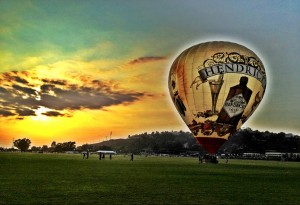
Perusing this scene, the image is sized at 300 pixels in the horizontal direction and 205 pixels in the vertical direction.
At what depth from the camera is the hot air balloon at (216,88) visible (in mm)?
43875

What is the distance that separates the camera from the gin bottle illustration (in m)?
43.8

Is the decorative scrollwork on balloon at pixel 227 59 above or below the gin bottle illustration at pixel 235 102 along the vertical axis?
above

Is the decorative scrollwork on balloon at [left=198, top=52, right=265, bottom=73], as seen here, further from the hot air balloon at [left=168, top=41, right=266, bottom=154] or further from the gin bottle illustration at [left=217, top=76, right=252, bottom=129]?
the gin bottle illustration at [left=217, top=76, right=252, bottom=129]

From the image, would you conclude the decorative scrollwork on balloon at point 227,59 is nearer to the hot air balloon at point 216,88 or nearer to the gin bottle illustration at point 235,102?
the hot air balloon at point 216,88

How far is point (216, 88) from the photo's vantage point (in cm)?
4381

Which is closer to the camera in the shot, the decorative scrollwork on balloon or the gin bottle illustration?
the gin bottle illustration

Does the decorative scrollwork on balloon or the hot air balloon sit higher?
the decorative scrollwork on balloon

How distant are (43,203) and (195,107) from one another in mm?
30247

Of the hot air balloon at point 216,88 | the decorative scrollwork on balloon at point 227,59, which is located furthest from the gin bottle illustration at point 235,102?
the decorative scrollwork on balloon at point 227,59

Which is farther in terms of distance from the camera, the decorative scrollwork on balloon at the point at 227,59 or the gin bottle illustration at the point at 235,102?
the decorative scrollwork on balloon at the point at 227,59

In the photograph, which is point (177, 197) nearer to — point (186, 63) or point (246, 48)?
point (186, 63)

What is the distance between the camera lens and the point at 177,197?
59.0 ft

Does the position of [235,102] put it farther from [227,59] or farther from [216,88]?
[227,59]

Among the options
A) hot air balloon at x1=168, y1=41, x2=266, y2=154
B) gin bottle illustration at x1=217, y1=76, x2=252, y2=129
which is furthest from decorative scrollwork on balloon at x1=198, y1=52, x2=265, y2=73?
gin bottle illustration at x1=217, y1=76, x2=252, y2=129
